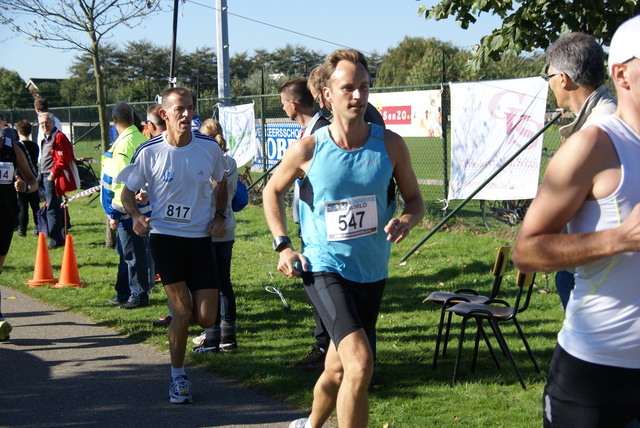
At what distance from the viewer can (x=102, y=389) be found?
5559mm

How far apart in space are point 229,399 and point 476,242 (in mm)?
6307

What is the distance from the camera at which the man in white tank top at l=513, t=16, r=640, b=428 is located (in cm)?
214

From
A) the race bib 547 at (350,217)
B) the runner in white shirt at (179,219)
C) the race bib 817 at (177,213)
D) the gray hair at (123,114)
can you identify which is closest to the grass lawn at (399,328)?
the runner in white shirt at (179,219)

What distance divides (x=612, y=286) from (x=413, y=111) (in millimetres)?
9512

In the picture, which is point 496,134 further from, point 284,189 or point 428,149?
point 428,149

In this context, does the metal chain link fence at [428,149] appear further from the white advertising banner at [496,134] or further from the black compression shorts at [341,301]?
the black compression shorts at [341,301]

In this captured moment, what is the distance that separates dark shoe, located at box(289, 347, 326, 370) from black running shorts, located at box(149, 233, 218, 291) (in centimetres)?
105

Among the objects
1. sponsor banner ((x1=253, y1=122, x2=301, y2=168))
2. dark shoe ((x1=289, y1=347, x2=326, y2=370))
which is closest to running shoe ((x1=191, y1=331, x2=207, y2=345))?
dark shoe ((x1=289, y1=347, x2=326, y2=370))

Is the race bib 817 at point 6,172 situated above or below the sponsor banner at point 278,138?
below

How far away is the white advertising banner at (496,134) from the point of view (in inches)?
354

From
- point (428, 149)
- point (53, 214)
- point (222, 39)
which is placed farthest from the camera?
point (428, 149)

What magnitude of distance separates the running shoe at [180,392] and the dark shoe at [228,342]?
1213 millimetres

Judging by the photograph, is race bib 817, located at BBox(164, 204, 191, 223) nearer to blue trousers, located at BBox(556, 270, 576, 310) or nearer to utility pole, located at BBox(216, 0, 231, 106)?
blue trousers, located at BBox(556, 270, 576, 310)

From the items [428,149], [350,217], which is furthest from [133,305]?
[428,149]
